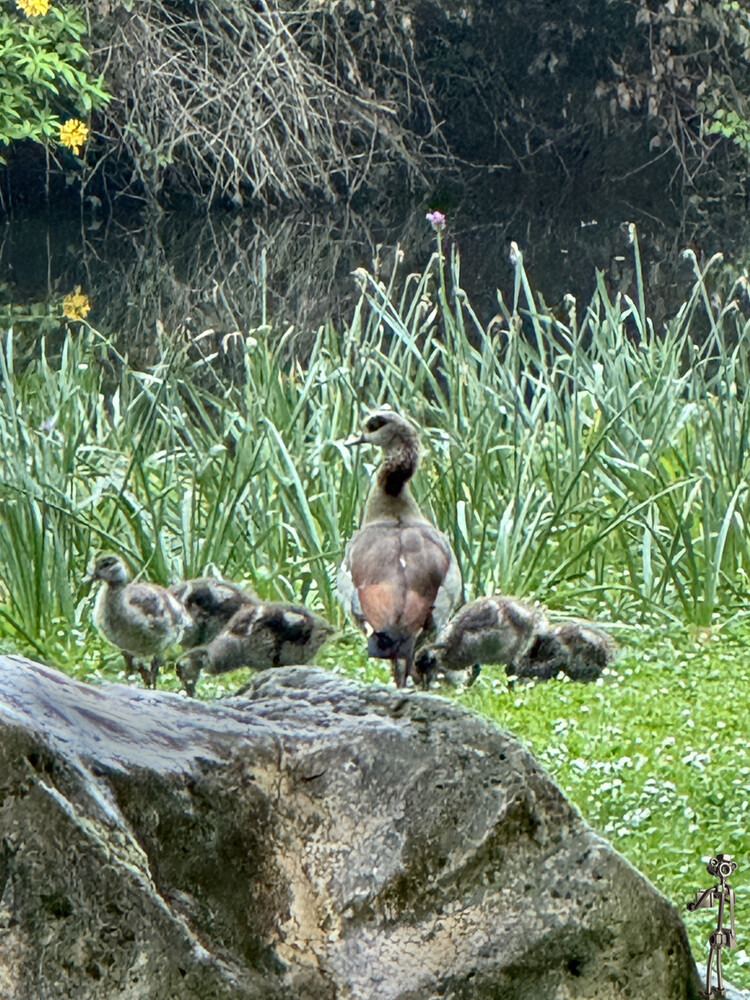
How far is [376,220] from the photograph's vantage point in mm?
14039

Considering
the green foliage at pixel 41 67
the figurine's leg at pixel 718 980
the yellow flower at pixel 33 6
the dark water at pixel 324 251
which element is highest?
the yellow flower at pixel 33 6

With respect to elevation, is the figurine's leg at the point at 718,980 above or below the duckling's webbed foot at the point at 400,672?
above

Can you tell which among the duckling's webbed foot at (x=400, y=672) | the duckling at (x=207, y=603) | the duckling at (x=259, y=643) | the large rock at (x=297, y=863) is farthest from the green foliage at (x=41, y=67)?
the large rock at (x=297, y=863)

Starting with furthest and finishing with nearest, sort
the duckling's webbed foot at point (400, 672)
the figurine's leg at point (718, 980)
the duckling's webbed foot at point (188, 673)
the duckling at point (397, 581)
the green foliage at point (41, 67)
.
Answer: the green foliage at point (41, 67) → the duckling's webbed foot at point (188, 673) → the duckling's webbed foot at point (400, 672) → the duckling at point (397, 581) → the figurine's leg at point (718, 980)

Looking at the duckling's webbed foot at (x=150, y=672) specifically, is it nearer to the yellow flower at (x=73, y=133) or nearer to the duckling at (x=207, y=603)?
the duckling at (x=207, y=603)

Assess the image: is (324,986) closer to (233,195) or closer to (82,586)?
(82,586)

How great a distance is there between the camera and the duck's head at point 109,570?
3598 millimetres

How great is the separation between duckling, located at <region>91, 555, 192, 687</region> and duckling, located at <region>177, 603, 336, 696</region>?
79 millimetres

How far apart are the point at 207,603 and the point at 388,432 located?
2.05 feet

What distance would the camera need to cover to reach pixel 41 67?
42.5 feet

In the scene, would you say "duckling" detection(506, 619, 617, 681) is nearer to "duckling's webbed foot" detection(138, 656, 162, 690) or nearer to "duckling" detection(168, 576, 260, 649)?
"duckling" detection(168, 576, 260, 649)

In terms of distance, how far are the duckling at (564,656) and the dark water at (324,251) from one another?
3.86 meters

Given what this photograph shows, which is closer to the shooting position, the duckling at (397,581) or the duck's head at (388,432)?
the duckling at (397,581)

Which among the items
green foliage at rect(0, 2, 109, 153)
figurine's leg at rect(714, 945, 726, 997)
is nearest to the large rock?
figurine's leg at rect(714, 945, 726, 997)
